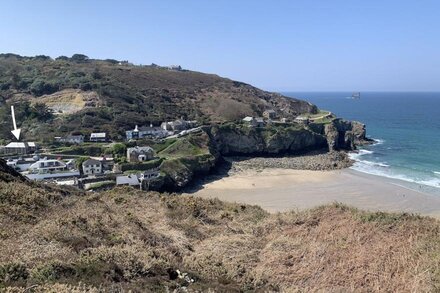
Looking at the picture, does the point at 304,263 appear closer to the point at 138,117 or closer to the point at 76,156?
the point at 76,156

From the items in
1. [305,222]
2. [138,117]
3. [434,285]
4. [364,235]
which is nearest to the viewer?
[434,285]

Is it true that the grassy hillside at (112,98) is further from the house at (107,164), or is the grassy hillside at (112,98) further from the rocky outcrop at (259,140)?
the house at (107,164)

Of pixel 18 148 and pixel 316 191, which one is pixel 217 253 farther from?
pixel 18 148

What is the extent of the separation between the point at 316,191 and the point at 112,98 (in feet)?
152

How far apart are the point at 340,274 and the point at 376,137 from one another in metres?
70.3

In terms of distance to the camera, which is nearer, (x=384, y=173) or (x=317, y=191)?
(x=317, y=191)

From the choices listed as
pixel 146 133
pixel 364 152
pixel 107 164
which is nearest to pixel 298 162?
pixel 364 152

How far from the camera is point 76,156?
149 ft

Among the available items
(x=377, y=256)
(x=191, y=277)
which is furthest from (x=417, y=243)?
(x=191, y=277)

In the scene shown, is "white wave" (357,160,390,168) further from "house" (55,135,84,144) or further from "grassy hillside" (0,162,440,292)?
"grassy hillside" (0,162,440,292)

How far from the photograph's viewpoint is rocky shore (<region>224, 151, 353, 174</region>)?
164ft

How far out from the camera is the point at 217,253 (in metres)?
11.6

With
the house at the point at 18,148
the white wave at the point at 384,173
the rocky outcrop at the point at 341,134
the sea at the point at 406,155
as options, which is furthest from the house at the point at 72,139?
the rocky outcrop at the point at 341,134

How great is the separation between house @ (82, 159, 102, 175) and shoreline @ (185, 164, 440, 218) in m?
10.0
